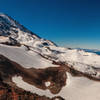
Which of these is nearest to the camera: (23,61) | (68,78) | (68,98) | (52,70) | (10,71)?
(68,98)

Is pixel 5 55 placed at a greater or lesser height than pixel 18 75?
greater

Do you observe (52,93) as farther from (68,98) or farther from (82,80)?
(82,80)

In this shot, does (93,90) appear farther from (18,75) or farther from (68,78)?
(18,75)

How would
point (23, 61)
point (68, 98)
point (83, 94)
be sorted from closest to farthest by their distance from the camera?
point (68, 98), point (83, 94), point (23, 61)

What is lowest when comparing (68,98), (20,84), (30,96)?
(68,98)

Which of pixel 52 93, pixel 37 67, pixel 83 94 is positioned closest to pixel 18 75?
pixel 37 67

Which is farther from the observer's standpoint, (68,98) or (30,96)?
(68,98)

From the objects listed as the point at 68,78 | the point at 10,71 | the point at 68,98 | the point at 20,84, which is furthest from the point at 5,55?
the point at 68,98
